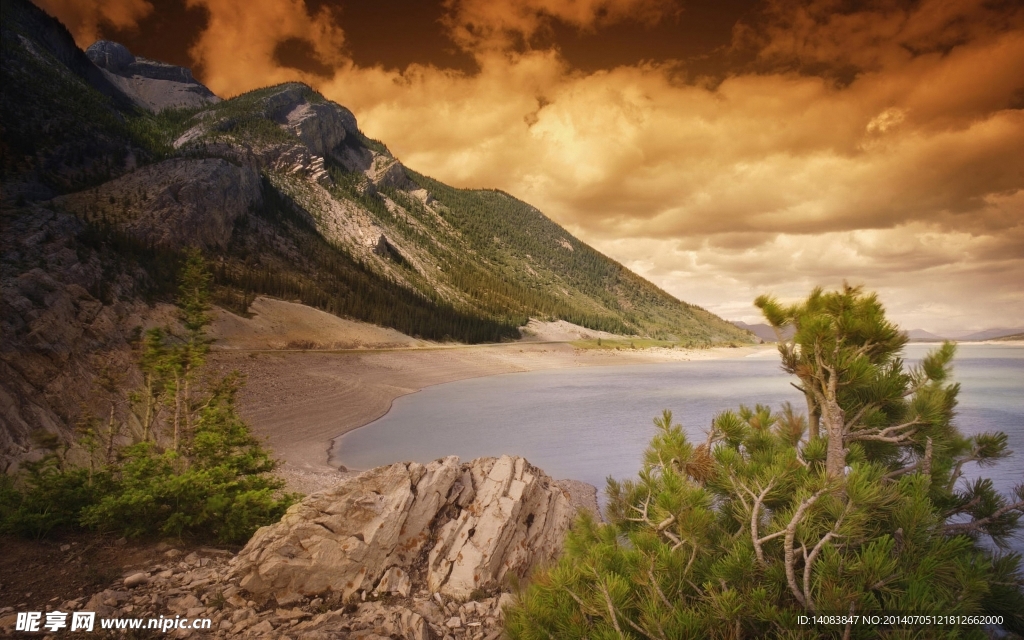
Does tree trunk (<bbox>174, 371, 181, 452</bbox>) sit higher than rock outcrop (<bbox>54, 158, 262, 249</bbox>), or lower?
lower

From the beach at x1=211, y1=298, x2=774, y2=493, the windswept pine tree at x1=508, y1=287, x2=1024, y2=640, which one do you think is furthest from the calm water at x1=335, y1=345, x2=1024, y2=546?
the windswept pine tree at x1=508, y1=287, x2=1024, y2=640

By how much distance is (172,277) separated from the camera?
4234cm

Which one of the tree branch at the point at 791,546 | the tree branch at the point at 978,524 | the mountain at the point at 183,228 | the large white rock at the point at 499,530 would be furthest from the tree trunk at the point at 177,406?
the tree branch at the point at 978,524

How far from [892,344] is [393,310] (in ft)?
269

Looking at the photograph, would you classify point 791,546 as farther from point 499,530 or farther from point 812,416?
point 499,530

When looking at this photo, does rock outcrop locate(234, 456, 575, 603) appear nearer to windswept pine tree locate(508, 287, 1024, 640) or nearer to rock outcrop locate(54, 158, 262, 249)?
windswept pine tree locate(508, 287, 1024, 640)

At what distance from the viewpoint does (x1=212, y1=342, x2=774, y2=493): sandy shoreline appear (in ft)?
55.2

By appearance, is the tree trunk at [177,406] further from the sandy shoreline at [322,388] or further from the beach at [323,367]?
the beach at [323,367]

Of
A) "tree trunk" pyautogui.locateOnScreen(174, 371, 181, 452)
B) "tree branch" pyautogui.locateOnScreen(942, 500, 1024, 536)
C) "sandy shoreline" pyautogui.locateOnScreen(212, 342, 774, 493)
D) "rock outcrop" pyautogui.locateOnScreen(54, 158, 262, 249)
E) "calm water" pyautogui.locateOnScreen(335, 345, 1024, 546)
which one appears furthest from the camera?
"rock outcrop" pyautogui.locateOnScreen(54, 158, 262, 249)

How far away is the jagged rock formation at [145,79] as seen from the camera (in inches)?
6875

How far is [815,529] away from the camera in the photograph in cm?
308

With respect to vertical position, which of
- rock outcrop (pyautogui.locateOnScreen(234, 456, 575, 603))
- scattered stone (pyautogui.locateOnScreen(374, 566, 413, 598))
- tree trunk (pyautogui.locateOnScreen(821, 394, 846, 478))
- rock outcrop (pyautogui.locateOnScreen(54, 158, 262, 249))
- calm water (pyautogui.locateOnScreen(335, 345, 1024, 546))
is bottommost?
calm water (pyautogui.locateOnScreen(335, 345, 1024, 546))

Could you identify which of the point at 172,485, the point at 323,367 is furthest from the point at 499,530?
the point at 323,367

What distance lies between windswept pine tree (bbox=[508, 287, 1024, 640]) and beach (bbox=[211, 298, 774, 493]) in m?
10.5
